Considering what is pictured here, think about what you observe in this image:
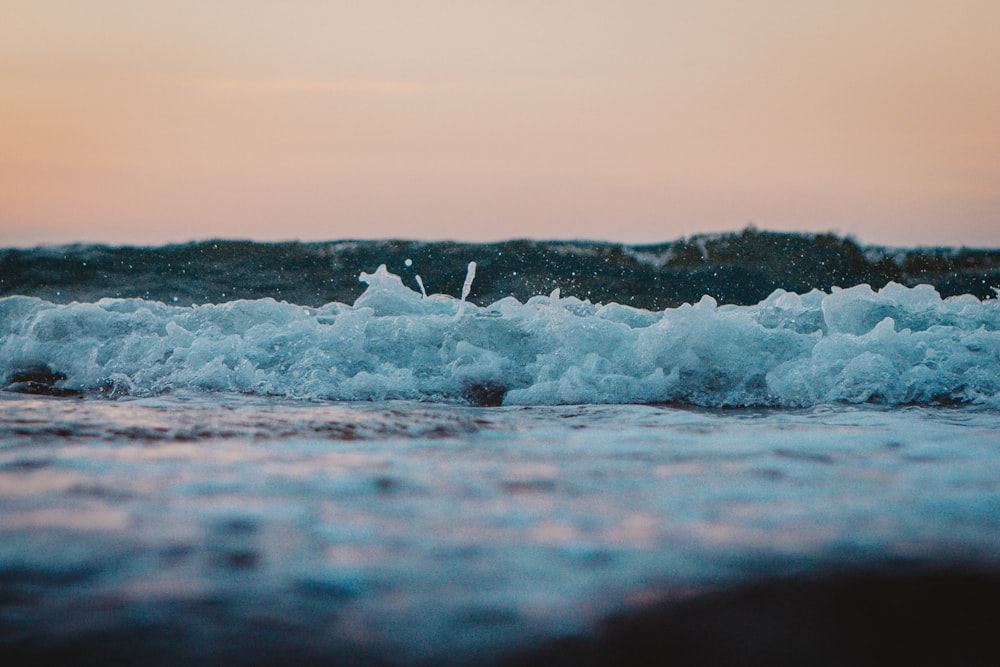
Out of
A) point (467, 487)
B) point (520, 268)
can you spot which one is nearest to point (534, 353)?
point (467, 487)

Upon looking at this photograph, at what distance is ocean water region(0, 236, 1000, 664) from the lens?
2.65 ft

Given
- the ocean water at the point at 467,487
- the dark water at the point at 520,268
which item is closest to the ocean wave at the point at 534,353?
the ocean water at the point at 467,487

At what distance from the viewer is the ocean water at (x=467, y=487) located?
0.81 metres

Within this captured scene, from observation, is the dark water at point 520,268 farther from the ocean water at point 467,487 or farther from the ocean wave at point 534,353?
the ocean water at point 467,487

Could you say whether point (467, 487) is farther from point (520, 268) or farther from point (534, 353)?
point (520, 268)

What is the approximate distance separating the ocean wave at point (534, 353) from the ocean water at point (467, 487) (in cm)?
2

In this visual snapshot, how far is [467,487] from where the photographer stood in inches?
51.9

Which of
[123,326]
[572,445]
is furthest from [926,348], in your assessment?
[123,326]

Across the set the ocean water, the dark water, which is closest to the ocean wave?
the ocean water

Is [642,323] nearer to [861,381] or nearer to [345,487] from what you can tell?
[861,381]

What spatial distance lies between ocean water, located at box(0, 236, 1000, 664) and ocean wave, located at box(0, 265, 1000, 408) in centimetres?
2

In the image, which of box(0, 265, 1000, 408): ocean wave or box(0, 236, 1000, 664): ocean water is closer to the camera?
box(0, 236, 1000, 664): ocean water

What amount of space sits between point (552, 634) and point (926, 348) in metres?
2.93

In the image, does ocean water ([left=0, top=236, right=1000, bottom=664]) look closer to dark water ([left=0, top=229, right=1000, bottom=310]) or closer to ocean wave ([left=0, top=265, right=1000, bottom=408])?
ocean wave ([left=0, top=265, right=1000, bottom=408])
